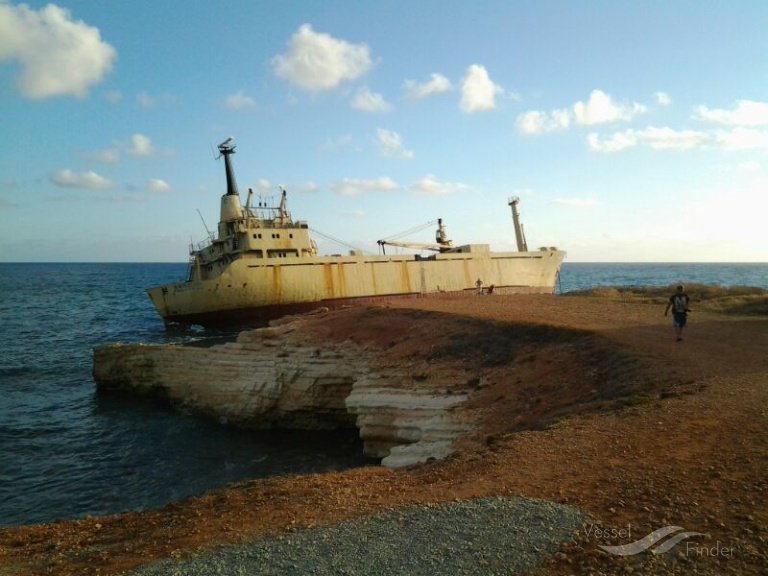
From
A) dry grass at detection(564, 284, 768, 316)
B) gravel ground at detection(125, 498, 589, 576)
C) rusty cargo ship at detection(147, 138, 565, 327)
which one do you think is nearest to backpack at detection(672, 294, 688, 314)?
dry grass at detection(564, 284, 768, 316)

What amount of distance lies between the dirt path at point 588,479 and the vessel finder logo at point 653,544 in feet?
0.26

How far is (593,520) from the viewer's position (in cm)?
554

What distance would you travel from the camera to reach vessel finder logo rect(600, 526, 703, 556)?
16.0 feet

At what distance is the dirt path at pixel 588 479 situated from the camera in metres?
5.27

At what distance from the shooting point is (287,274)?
3644cm

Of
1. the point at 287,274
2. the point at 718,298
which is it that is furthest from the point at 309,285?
the point at 718,298

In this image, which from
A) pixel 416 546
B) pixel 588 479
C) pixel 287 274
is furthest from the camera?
pixel 287 274

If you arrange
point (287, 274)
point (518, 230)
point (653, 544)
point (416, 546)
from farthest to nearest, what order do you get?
point (518, 230) → point (287, 274) → point (416, 546) → point (653, 544)

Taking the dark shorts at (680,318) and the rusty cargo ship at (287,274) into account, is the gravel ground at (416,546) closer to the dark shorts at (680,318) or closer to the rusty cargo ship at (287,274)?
the dark shorts at (680,318)

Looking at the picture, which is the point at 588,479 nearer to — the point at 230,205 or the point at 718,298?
the point at 718,298

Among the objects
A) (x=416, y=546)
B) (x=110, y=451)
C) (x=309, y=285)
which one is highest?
(x=309, y=285)

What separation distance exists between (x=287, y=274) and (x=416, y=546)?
1268 inches

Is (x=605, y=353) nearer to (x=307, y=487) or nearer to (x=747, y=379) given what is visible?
(x=747, y=379)

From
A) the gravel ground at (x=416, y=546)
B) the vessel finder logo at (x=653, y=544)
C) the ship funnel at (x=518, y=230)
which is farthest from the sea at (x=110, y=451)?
the ship funnel at (x=518, y=230)
